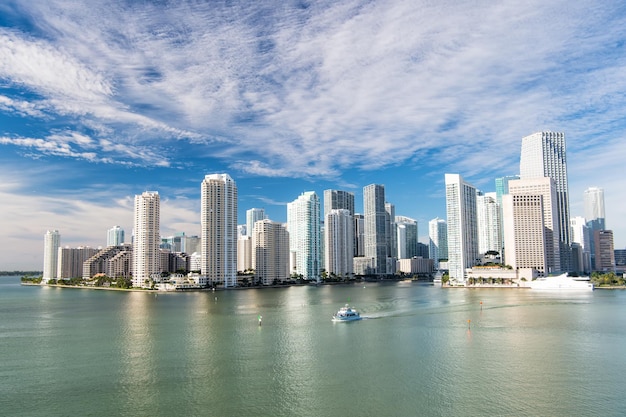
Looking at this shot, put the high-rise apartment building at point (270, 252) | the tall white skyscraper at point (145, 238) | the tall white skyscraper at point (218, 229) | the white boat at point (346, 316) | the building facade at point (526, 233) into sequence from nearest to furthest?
the white boat at point (346, 316)
the tall white skyscraper at point (218, 229)
the tall white skyscraper at point (145, 238)
the building facade at point (526, 233)
the high-rise apartment building at point (270, 252)

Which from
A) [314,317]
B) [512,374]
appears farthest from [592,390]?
[314,317]

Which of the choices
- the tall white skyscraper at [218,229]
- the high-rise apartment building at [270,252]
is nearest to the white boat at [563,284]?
the high-rise apartment building at [270,252]

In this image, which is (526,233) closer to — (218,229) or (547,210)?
(547,210)

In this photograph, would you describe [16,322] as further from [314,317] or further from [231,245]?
[231,245]

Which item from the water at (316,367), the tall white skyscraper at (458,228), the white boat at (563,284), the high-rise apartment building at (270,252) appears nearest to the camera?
the water at (316,367)

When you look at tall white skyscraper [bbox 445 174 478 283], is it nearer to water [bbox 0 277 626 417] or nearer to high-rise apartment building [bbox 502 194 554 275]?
high-rise apartment building [bbox 502 194 554 275]

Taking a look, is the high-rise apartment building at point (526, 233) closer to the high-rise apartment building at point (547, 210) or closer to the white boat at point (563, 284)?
the high-rise apartment building at point (547, 210)

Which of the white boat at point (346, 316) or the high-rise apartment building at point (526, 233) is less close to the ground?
the high-rise apartment building at point (526, 233)
